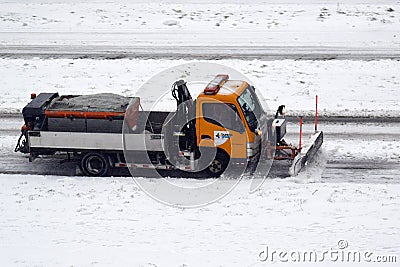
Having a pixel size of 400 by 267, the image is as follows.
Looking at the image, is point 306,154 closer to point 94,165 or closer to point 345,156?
point 345,156

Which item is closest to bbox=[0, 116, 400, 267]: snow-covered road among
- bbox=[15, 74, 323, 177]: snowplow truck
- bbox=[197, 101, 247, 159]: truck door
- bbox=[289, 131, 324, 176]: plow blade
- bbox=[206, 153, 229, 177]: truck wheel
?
bbox=[289, 131, 324, 176]: plow blade

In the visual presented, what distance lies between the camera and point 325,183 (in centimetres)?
1528

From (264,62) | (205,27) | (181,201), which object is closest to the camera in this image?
(181,201)

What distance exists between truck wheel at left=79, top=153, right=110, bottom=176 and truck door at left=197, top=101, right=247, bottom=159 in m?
2.75

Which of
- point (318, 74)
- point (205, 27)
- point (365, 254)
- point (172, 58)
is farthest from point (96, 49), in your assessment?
point (365, 254)

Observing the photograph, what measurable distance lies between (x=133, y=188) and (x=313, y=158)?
534 cm

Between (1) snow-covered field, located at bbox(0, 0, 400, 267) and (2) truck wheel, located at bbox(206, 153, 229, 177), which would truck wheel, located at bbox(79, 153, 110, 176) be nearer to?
(1) snow-covered field, located at bbox(0, 0, 400, 267)

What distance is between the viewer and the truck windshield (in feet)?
51.2

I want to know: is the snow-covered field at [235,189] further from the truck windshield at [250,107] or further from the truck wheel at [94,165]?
the truck windshield at [250,107]

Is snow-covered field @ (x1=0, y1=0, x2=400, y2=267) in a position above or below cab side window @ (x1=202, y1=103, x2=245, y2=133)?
below

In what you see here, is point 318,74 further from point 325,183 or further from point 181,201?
point 181,201

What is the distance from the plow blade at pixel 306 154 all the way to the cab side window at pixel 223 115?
166 centimetres

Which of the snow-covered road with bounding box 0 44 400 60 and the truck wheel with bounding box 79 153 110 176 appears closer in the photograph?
the truck wheel with bounding box 79 153 110 176

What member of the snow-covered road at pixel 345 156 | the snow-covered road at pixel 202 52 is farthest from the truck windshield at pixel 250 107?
the snow-covered road at pixel 202 52
